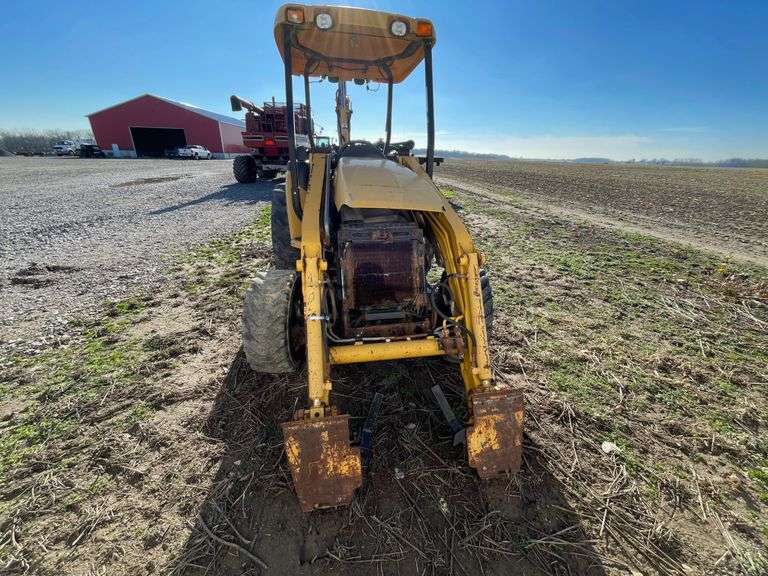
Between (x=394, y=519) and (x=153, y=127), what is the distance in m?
44.6

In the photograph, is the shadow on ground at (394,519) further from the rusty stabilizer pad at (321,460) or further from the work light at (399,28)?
the work light at (399,28)

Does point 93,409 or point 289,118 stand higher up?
point 289,118

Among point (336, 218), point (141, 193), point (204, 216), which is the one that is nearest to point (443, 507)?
point (336, 218)

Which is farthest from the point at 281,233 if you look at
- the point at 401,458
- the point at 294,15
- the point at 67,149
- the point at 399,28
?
the point at 67,149

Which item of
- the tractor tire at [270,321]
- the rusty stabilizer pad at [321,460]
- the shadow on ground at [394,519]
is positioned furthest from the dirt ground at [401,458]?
the tractor tire at [270,321]

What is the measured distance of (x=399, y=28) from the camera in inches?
111

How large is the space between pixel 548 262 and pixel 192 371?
18.4 ft

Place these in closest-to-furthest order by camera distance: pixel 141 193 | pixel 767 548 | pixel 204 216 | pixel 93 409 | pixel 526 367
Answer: pixel 767 548, pixel 93 409, pixel 526 367, pixel 204 216, pixel 141 193

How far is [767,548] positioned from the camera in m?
1.93

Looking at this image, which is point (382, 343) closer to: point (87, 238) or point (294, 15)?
point (294, 15)

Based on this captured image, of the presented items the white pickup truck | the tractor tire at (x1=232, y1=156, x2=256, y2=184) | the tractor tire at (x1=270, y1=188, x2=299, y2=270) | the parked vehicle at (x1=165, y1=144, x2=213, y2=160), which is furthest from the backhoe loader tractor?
the white pickup truck

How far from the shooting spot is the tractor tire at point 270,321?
8.82 ft

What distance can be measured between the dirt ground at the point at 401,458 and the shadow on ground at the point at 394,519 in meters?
0.01

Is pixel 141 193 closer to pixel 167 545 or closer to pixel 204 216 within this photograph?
pixel 204 216
